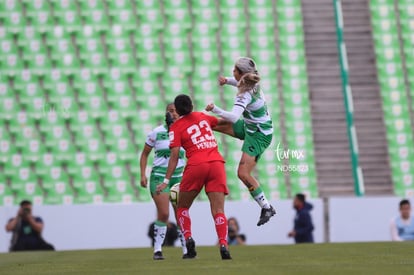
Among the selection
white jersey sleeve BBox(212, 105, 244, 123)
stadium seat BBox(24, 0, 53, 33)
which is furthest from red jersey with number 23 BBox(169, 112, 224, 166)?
stadium seat BBox(24, 0, 53, 33)

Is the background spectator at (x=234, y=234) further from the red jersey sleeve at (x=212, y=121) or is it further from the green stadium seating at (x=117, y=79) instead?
the red jersey sleeve at (x=212, y=121)

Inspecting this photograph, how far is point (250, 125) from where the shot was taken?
12109mm

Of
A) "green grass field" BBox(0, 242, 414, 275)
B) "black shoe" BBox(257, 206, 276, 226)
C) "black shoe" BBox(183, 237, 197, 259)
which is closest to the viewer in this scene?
"green grass field" BBox(0, 242, 414, 275)

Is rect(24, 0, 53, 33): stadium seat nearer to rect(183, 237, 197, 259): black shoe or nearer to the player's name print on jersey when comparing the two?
rect(183, 237, 197, 259): black shoe

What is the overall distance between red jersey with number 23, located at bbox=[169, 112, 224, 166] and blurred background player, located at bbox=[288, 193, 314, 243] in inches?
306

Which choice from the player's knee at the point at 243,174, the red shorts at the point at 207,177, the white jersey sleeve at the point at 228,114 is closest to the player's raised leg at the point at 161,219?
the player's knee at the point at 243,174

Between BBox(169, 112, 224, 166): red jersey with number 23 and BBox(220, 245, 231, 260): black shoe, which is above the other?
BBox(169, 112, 224, 166): red jersey with number 23

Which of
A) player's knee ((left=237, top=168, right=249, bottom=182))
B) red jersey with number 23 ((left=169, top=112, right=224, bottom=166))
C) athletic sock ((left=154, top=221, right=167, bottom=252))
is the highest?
red jersey with number 23 ((left=169, top=112, right=224, bottom=166))

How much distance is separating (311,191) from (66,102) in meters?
6.03

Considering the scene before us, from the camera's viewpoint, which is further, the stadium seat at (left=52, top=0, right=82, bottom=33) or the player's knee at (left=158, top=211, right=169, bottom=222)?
the stadium seat at (left=52, top=0, right=82, bottom=33)

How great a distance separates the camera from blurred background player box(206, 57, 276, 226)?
11.5 m

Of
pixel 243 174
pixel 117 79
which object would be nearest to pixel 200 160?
pixel 243 174

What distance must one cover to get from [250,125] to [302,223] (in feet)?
23.0

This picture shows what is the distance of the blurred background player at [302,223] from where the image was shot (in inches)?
736
